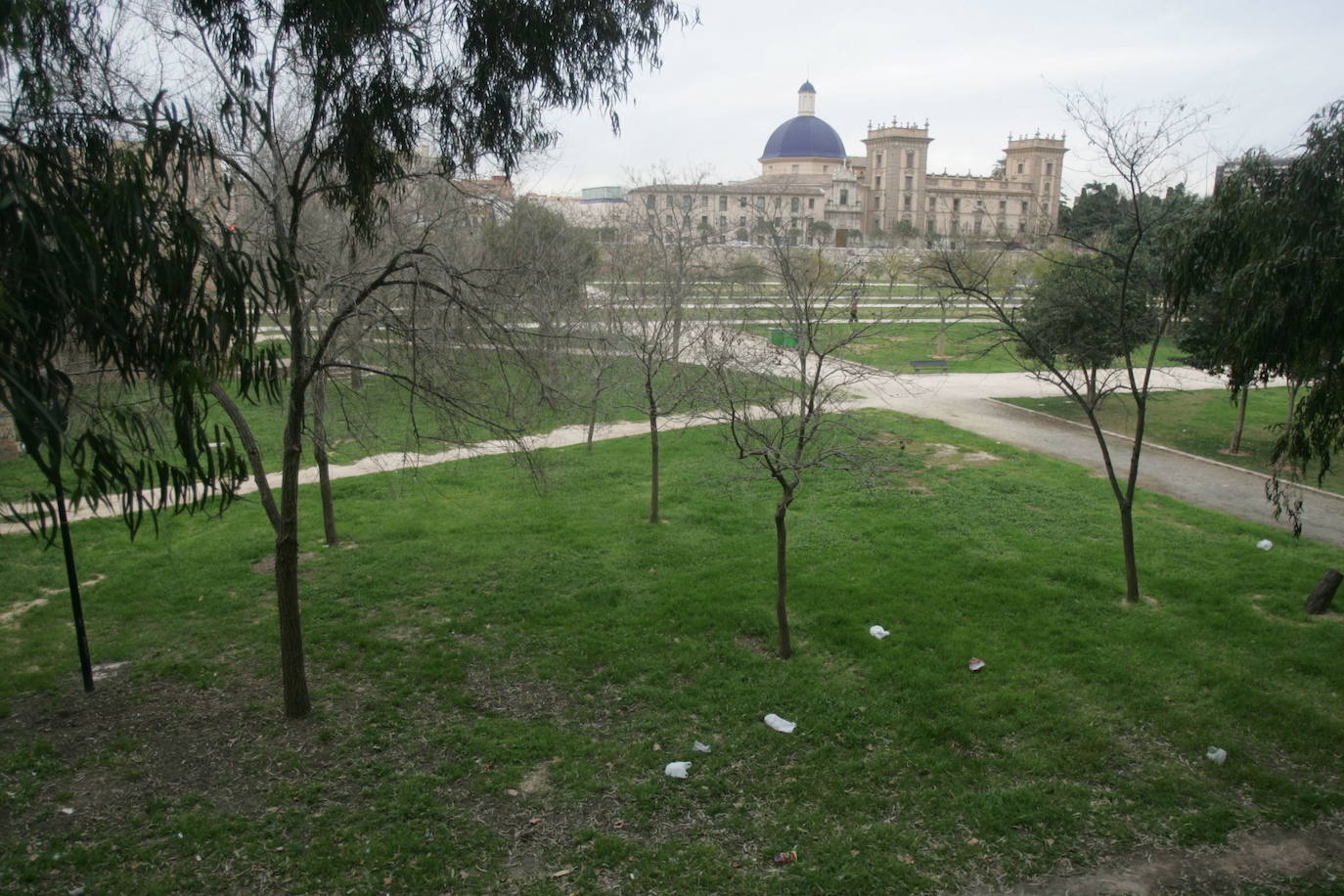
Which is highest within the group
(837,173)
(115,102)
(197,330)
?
(837,173)

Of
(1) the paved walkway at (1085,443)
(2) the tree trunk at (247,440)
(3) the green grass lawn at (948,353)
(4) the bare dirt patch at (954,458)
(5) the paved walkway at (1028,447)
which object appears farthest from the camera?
(3) the green grass lawn at (948,353)

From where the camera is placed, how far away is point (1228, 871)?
5.43 metres

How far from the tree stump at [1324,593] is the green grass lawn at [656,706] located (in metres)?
0.22

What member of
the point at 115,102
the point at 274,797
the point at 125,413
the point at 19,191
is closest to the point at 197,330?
the point at 125,413

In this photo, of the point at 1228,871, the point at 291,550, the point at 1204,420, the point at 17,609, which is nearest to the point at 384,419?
the point at 17,609

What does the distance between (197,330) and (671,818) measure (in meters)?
4.16

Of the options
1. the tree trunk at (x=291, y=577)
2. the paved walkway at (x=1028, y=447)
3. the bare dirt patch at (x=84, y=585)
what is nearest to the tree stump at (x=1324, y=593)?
the paved walkway at (x=1028, y=447)

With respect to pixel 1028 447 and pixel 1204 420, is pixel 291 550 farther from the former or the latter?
pixel 1204 420

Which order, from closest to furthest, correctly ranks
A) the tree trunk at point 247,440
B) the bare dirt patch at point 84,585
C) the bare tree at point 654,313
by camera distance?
the tree trunk at point 247,440 < the bare dirt patch at point 84,585 < the bare tree at point 654,313

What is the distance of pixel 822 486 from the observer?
1447 centimetres

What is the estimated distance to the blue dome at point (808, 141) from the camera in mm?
93000

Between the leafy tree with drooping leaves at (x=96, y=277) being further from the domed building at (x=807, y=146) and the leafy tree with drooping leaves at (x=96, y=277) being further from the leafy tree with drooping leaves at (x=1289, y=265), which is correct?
the domed building at (x=807, y=146)

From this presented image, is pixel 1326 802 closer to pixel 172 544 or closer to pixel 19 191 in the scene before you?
pixel 19 191

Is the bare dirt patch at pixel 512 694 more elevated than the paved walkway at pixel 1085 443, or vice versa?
the paved walkway at pixel 1085 443
